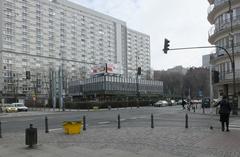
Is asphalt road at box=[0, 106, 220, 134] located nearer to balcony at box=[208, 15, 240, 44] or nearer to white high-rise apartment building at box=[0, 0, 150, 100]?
balcony at box=[208, 15, 240, 44]

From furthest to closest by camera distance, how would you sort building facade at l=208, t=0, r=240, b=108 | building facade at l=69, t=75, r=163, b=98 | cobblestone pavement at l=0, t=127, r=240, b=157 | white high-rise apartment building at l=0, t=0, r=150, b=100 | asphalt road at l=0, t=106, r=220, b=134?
white high-rise apartment building at l=0, t=0, r=150, b=100
building facade at l=69, t=75, r=163, b=98
building facade at l=208, t=0, r=240, b=108
asphalt road at l=0, t=106, r=220, b=134
cobblestone pavement at l=0, t=127, r=240, b=157

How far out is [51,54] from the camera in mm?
134375

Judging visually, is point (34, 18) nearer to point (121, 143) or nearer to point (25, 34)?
point (25, 34)

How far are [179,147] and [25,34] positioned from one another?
120642 mm

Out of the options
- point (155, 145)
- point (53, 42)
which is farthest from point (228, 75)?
point (53, 42)

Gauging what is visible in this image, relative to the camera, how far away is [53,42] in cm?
13562

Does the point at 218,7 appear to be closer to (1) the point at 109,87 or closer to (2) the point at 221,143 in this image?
(2) the point at 221,143

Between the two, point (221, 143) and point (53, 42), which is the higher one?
point (53, 42)

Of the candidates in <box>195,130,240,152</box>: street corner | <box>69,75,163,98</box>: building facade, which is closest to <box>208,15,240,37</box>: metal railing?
<box>195,130,240,152</box>: street corner

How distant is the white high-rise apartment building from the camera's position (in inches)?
4661

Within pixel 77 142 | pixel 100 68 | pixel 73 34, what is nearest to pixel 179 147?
pixel 77 142

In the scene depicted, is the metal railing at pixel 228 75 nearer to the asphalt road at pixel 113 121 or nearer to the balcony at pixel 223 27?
the balcony at pixel 223 27

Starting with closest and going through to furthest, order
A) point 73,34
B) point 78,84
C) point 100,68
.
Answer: point 100,68 < point 78,84 < point 73,34

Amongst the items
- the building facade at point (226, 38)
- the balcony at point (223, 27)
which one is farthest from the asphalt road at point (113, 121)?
the balcony at point (223, 27)
